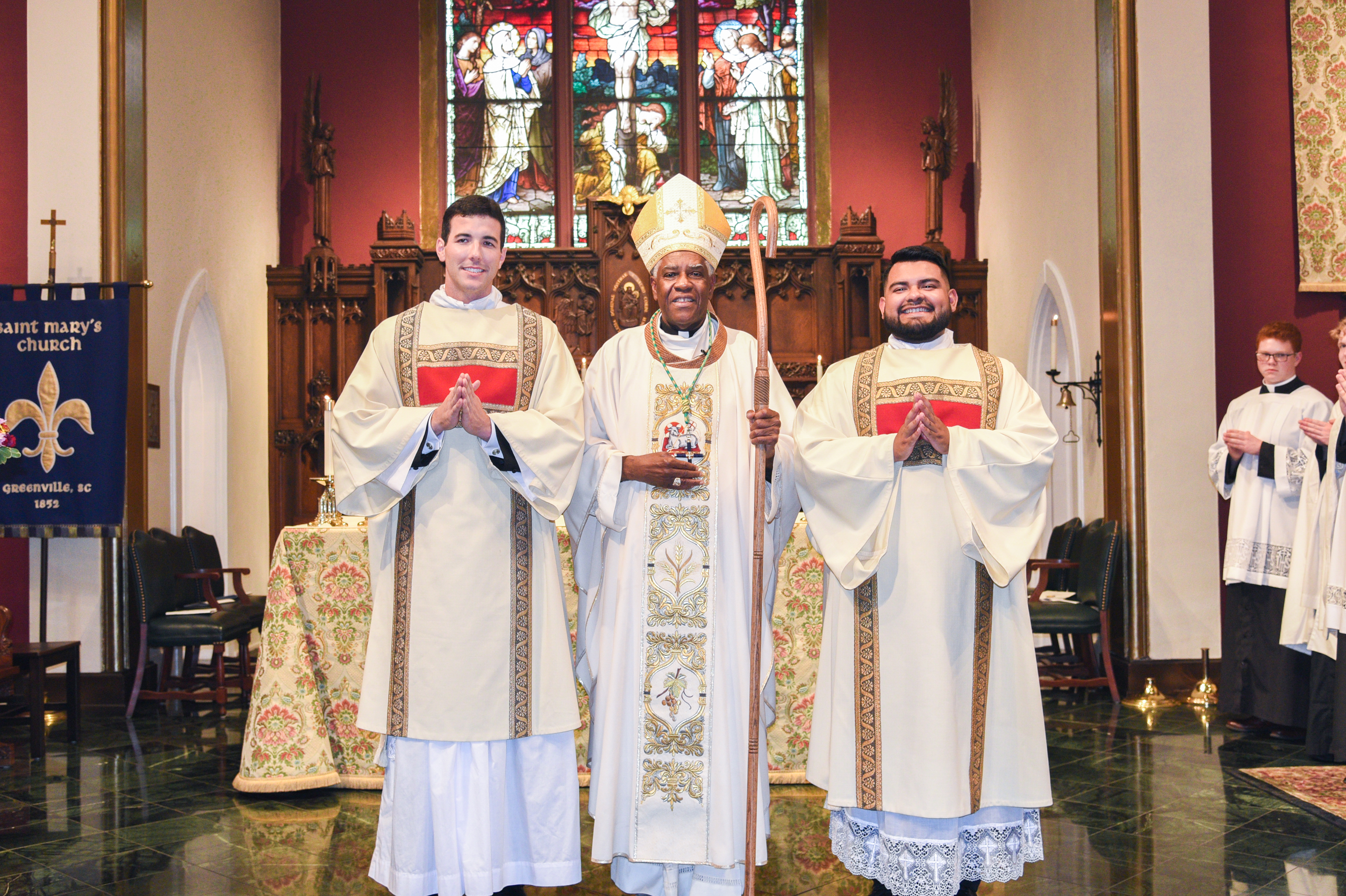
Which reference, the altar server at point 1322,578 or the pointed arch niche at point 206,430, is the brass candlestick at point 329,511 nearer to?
the pointed arch niche at point 206,430

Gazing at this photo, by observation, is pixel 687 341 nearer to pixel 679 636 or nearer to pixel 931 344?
pixel 931 344

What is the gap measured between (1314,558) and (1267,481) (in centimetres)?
70

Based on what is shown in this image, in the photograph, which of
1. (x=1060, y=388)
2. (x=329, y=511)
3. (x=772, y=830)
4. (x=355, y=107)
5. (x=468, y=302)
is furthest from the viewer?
(x=355, y=107)

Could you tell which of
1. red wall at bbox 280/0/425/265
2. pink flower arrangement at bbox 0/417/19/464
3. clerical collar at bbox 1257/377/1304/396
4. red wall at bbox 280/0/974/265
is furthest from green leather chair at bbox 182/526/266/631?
clerical collar at bbox 1257/377/1304/396

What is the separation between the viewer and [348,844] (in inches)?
152

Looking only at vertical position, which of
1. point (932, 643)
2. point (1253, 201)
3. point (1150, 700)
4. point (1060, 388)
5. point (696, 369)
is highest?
point (1253, 201)

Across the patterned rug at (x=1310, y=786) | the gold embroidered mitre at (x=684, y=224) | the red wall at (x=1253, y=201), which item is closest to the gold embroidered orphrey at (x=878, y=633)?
the gold embroidered mitre at (x=684, y=224)

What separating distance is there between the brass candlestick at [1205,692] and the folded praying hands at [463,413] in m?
4.93

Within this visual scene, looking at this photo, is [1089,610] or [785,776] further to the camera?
[1089,610]

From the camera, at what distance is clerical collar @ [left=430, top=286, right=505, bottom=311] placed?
331cm

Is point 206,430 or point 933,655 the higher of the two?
point 206,430

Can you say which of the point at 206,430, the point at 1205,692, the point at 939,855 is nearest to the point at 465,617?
the point at 939,855

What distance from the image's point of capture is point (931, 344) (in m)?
3.36

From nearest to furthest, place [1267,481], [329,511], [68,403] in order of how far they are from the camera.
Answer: [329,511]
[1267,481]
[68,403]
